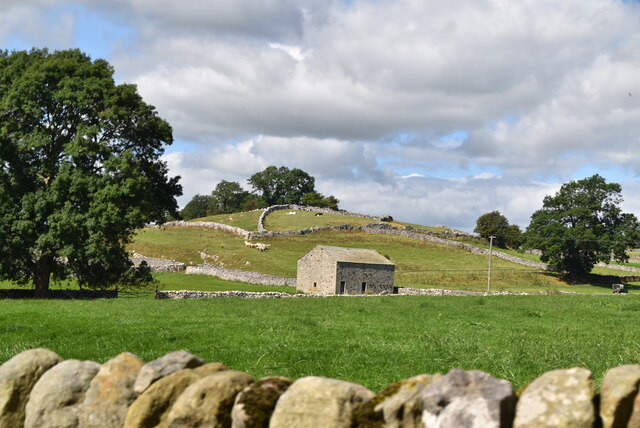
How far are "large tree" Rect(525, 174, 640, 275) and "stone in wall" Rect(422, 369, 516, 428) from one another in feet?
267

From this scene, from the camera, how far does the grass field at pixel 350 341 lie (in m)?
12.1

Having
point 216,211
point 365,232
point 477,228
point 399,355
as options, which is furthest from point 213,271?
point 216,211

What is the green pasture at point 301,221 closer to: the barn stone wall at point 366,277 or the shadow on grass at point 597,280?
the shadow on grass at point 597,280

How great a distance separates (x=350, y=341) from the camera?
1569 cm

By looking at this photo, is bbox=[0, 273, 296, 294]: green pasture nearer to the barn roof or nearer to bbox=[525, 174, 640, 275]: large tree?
the barn roof

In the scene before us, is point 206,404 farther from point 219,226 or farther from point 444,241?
point 219,226

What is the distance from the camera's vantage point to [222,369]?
5.77 meters

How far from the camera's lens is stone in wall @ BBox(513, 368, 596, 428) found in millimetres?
4086

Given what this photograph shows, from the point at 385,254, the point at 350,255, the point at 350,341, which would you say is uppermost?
the point at 385,254

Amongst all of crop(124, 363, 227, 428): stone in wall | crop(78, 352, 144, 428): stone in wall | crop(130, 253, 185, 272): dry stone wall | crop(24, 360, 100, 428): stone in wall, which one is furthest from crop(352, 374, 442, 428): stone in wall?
crop(130, 253, 185, 272): dry stone wall

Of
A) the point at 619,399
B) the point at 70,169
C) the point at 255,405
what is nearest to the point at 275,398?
the point at 255,405

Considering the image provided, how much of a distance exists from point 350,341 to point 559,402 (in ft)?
38.5

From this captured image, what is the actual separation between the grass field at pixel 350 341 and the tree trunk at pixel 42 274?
49.6ft

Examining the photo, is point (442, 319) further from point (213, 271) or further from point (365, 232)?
point (365, 232)
